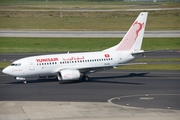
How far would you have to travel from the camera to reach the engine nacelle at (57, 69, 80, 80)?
52938mm

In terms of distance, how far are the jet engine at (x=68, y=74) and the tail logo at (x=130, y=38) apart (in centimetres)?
736

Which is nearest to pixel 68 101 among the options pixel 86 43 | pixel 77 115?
pixel 77 115

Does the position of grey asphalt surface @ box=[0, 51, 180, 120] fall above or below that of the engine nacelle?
below

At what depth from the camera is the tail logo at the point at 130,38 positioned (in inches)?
2256

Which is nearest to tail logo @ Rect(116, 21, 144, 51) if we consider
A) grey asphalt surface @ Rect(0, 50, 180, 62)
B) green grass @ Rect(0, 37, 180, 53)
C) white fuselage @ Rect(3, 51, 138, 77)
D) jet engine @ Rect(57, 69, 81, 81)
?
white fuselage @ Rect(3, 51, 138, 77)

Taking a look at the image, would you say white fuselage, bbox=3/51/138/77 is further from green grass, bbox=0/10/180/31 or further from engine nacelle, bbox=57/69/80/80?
green grass, bbox=0/10/180/31

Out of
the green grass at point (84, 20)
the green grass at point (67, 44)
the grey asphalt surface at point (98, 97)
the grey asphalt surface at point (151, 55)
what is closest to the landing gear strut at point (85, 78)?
the grey asphalt surface at point (98, 97)

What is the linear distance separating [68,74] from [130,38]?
10.1 meters

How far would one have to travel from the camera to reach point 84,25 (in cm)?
11675

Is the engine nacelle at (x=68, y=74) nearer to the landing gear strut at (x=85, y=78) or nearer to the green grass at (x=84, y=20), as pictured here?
the landing gear strut at (x=85, y=78)

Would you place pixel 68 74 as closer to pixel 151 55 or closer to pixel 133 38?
pixel 133 38

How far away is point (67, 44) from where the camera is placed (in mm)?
88375

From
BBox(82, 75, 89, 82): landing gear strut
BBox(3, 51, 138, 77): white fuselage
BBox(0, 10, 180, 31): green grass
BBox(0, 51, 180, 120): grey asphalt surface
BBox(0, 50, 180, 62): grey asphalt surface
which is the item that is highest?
BBox(0, 10, 180, 31): green grass

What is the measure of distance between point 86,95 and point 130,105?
6.22m
